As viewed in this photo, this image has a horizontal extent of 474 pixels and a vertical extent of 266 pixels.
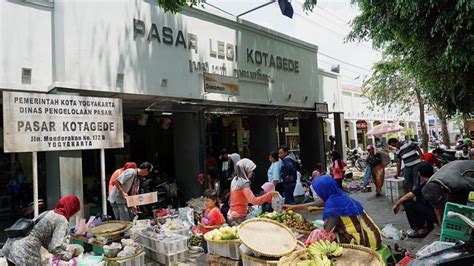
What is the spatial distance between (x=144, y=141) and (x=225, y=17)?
613cm

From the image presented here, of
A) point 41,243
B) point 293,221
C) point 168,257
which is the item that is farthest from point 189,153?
point 41,243

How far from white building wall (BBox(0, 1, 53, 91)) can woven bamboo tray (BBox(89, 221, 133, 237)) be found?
3.21 m

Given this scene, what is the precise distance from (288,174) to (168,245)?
175 inches

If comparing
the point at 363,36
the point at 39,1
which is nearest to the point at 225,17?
the point at 363,36

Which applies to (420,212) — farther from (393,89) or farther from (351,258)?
(393,89)

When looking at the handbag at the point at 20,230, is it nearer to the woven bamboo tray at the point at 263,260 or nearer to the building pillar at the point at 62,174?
the woven bamboo tray at the point at 263,260

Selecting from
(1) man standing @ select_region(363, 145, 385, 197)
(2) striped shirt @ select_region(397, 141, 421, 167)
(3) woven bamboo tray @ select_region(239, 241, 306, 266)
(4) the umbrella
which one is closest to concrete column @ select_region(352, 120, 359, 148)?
(4) the umbrella

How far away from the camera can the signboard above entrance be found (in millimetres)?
6207

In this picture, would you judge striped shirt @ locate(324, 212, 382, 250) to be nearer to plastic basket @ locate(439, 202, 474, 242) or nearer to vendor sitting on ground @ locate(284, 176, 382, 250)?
vendor sitting on ground @ locate(284, 176, 382, 250)

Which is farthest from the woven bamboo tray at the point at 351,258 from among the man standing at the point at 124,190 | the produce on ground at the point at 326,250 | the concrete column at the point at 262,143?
the concrete column at the point at 262,143

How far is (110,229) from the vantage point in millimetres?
6410

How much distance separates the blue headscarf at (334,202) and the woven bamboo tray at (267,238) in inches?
23.2

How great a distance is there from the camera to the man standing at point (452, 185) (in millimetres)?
4742

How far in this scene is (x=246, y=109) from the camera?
12.0m
